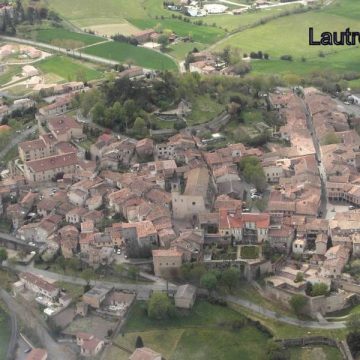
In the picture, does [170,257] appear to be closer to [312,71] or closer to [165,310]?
[165,310]

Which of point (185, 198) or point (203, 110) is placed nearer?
point (185, 198)

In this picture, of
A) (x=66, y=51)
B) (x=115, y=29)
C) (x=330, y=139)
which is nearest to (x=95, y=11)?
(x=115, y=29)

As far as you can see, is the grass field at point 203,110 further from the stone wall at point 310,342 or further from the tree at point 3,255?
the stone wall at point 310,342

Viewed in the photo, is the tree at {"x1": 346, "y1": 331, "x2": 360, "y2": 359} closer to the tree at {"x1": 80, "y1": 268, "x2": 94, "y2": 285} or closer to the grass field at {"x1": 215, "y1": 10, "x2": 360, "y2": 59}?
the tree at {"x1": 80, "y1": 268, "x2": 94, "y2": 285}

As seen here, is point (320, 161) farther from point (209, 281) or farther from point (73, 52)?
point (73, 52)

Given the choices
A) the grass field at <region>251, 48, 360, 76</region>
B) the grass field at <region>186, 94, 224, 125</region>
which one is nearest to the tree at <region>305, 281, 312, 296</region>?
the grass field at <region>186, 94, 224, 125</region>

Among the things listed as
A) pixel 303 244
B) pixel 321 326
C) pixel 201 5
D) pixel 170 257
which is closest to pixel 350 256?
pixel 303 244
